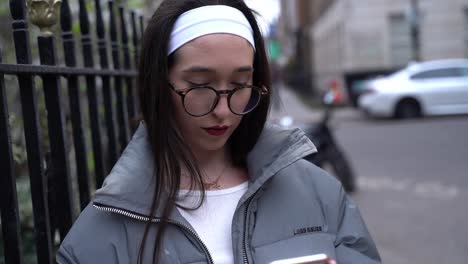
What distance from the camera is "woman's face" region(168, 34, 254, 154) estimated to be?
5.03 ft

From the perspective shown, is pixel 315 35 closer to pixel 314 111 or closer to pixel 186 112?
pixel 314 111

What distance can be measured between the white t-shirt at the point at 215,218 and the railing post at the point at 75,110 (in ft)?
2.00

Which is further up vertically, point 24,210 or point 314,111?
point 24,210

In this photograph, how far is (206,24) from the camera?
155 cm

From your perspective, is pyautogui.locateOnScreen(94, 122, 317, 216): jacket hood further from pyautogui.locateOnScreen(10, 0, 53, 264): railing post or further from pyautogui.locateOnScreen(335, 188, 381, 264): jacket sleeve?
pyautogui.locateOnScreen(10, 0, 53, 264): railing post

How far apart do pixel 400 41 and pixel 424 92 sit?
827cm

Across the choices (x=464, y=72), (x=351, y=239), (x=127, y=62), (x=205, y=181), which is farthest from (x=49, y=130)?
(x=464, y=72)

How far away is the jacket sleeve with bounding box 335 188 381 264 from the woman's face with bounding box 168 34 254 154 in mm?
401

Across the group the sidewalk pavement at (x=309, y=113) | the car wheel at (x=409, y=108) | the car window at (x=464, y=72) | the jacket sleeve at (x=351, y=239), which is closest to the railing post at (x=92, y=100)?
the jacket sleeve at (x=351, y=239)

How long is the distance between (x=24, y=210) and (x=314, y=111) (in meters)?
19.9

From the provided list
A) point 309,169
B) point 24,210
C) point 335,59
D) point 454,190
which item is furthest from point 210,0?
point 335,59

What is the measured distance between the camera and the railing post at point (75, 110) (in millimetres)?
2068

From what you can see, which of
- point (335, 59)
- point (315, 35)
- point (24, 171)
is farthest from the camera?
point (315, 35)

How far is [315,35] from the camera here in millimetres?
39781
